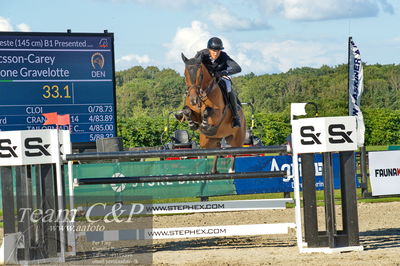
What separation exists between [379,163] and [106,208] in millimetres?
7706

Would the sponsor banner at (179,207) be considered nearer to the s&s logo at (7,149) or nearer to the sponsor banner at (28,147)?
the sponsor banner at (28,147)

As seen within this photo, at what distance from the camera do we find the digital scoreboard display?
13.2 metres

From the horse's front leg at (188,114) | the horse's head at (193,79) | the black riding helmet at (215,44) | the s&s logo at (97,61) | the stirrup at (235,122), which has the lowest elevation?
the stirrup at (235,122)

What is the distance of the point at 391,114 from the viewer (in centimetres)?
3988

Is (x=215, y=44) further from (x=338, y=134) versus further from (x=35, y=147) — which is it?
(x=35, y=147)

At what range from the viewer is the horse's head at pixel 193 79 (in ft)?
30.2

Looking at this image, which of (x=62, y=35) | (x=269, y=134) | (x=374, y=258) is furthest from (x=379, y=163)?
(x=269, y=134)

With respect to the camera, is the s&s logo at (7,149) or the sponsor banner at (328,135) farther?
the sponsor banner at (328,135)

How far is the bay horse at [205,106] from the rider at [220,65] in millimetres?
96

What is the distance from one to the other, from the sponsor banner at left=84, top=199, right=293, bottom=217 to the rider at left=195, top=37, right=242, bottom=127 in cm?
184

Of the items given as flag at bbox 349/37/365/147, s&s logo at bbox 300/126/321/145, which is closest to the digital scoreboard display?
flag at bbox 349/37/365/147

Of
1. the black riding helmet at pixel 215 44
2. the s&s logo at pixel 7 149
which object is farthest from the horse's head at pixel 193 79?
the s&s logo at pixel 7 149

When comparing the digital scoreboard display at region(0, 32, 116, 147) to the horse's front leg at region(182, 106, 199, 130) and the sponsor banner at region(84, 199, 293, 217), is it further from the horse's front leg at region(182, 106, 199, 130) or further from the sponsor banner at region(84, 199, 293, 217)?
the sponsor banner at region(84, 199, 293, 217)

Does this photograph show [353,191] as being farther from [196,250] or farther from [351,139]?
[196,250]
